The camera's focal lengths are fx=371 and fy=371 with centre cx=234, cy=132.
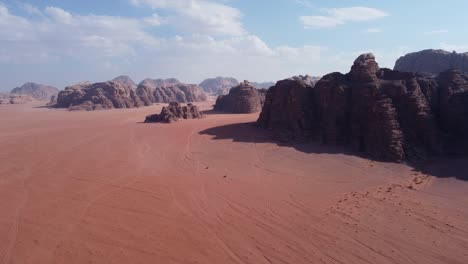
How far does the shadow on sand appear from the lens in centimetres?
1560

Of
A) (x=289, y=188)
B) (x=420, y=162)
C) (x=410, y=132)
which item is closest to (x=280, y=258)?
(x=289, y=188)

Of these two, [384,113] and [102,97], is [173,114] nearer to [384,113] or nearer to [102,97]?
[384,113]

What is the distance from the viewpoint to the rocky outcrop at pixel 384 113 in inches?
698

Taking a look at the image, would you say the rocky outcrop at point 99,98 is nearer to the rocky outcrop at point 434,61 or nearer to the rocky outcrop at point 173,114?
the rocky outcrop at point 173,114

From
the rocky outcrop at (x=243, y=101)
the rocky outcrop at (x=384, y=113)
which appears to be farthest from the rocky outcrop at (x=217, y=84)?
the rocky outcrop at (x=384, y=113)

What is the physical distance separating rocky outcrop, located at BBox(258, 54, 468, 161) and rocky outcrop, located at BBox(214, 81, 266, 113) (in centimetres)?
2193

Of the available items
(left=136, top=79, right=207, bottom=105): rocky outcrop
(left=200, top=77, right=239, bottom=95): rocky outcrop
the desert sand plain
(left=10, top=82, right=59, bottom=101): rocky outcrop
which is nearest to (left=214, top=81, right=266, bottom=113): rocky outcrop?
the desert sand plain

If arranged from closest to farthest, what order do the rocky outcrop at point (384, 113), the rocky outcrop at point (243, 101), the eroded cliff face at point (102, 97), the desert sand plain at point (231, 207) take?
the desert sand plain at point (231, 207)
the rocky outcrop at point (384, 113)
the rocky outcrop at point (243, 101)
the eroded cliff face at point (102, 97)

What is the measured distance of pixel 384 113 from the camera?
59.0 ft

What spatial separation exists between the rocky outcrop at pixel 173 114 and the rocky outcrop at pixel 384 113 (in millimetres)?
14409

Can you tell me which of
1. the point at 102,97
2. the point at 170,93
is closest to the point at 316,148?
the point at 102,97

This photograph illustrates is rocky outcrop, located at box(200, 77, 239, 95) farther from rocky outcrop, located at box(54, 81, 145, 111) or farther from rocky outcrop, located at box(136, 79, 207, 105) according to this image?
rocky outcrop, located at box(54, 81, 145, 111)

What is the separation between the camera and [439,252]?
920 centimetres

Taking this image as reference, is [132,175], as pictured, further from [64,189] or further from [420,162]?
[420,162]
